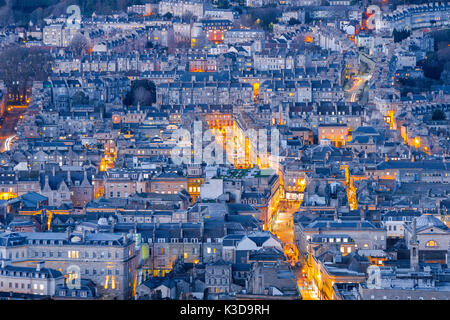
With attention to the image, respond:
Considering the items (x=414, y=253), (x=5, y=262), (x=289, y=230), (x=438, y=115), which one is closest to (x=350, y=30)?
(x=438, y=115)

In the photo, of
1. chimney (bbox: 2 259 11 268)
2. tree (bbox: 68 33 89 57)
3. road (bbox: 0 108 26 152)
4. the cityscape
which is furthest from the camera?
tree (bbox: 68 33 89 57)

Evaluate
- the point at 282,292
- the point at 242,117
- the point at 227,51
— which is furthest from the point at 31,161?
the point at 227,51

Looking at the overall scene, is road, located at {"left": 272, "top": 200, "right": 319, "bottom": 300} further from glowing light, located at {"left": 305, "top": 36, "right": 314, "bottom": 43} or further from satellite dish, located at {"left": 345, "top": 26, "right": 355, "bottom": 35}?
glowing light, located at {"left": 305, "top": 36, "right": 314, "bottom": 43}

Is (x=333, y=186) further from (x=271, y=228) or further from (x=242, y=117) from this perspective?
(x=242, y=117)

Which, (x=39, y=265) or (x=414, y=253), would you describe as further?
(x=414, y=253)

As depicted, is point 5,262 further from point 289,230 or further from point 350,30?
point 350,30

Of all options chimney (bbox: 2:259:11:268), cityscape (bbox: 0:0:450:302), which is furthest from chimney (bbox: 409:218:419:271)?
chimney (bbox: 2:259:11:268)

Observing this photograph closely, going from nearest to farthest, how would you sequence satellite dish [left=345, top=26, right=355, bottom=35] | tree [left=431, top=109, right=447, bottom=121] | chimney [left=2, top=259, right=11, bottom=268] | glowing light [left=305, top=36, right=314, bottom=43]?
chimney [left=2, top=259, right=11, bottom=268], tree [left=431, top=109, right=447, bottom=121], satellite dish [left=345, top=26, right=355, bottom=35], glowing light [left=305, top=36, right=314, bottom=43]
